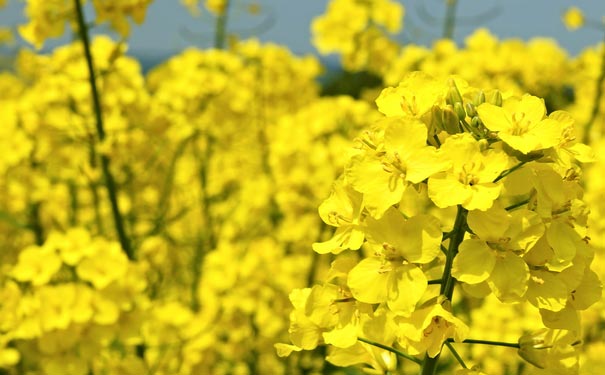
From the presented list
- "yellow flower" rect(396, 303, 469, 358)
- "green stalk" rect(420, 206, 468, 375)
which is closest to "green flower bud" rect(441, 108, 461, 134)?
"green stalk" rect(420, 206, 468, 375)

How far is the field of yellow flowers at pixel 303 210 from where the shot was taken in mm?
1053

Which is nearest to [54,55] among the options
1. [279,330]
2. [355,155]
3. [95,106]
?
[95,106]

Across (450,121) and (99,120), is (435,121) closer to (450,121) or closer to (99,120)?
(450,121)

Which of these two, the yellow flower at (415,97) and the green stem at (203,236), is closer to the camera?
the yellow flower at (415,97)

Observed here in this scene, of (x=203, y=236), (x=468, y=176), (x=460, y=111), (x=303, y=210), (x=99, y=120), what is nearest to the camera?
(x=468, y=176)

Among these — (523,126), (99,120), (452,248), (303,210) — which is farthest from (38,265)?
(523,126)

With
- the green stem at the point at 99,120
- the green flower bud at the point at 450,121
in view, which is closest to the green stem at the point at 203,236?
the green stem at the point at 99,120

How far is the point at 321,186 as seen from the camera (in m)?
2.88

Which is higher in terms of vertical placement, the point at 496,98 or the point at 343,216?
the point at 496,98

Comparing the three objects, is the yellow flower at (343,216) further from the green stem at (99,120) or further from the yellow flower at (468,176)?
the green stem at (99,120)

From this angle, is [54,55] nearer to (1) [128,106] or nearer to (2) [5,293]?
(1) [128,106]

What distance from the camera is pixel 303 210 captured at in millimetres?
2973

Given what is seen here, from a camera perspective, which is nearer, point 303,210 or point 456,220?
point 456,220

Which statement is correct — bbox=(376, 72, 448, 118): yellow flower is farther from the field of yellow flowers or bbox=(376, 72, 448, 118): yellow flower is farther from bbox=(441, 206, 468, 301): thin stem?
bbox=(441, 206, 468, 301): thin stem
